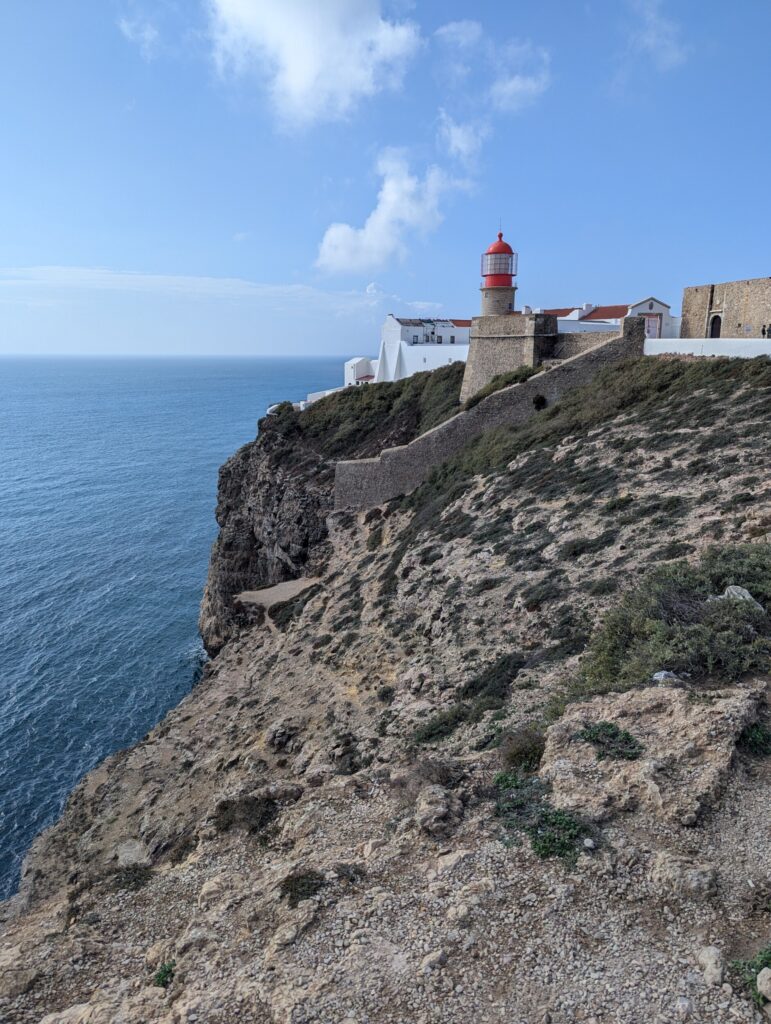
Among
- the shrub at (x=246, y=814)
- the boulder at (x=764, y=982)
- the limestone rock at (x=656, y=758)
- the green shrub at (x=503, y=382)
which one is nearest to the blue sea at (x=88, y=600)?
the shrub at (x=246, y=814)

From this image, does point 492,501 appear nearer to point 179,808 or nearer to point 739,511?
point 739,511

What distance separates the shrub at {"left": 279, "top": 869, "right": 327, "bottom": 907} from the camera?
6395 mm

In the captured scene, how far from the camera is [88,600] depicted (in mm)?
34281

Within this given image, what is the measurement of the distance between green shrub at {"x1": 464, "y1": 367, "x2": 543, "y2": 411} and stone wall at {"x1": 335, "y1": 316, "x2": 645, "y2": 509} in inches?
33.2

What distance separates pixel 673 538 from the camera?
1305cm

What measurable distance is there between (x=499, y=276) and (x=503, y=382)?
624 cm

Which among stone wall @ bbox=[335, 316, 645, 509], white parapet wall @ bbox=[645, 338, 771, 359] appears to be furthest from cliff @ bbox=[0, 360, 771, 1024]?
stone wall @ bbox=[335, 316, 645, 509]

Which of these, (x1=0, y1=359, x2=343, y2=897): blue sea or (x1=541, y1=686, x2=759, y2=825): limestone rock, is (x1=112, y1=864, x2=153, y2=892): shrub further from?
(x1=0, y1=359, x2=343, y2=897): blue sea

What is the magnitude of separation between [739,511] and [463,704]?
7.38m

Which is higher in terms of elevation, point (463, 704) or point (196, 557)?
point (463, 704)

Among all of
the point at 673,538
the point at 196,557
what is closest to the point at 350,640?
the point at 673,538

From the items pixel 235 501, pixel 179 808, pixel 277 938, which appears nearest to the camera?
pixel 277 938

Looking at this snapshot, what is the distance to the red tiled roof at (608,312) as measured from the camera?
3659cm

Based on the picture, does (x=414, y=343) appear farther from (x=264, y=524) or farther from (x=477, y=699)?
(x=477, y=699)
